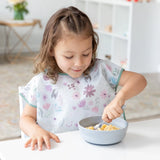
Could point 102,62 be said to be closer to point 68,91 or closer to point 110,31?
point 68,91

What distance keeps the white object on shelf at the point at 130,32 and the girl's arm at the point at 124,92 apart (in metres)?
2.97

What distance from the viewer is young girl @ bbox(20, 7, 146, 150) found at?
1089 mm

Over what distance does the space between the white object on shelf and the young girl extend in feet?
9.64

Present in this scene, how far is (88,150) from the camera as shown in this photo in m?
0.86

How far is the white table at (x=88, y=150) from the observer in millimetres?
815

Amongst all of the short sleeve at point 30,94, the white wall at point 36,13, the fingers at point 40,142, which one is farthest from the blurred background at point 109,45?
the fingers at point 40,142

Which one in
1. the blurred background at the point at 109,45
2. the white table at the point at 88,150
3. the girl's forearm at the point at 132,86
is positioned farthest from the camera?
the blurred background at the point at 109,45

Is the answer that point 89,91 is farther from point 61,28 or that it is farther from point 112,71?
point 61,28

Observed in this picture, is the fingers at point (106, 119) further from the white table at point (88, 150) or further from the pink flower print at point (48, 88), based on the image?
the pink flower print at point (48, 88)

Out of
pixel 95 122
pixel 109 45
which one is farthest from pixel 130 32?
pixel 95 122

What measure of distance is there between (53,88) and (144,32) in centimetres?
314

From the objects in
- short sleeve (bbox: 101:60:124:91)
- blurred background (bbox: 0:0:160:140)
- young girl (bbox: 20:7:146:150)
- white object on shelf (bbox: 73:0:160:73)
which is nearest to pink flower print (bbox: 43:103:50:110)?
young girl (bbox: 20:7:146:150)

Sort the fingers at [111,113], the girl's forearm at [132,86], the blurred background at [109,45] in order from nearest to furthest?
the fingers at [111,113]
the girl's forearm at [132,86]
the blurred background at [109,45]

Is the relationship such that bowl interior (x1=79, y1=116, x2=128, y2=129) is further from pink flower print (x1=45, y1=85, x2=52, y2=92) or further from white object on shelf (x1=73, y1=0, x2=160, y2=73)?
white object on shelf (x1=73, y1=0, x2=160, y2=73)
